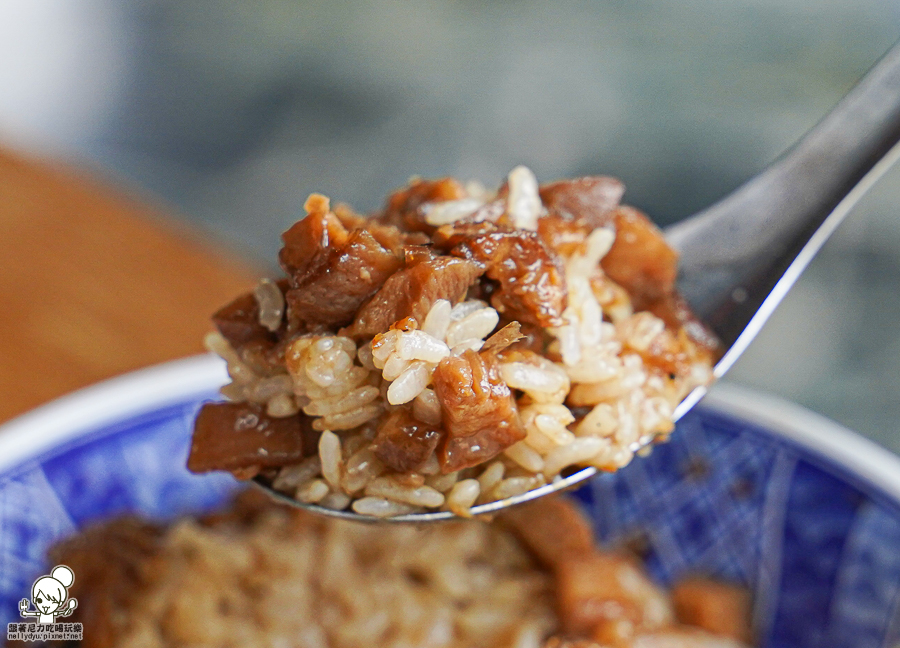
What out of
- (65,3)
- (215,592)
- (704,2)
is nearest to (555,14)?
(704,2)

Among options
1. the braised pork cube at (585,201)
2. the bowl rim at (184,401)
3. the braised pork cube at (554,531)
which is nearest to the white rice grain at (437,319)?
the braised pork cube at (585,201)

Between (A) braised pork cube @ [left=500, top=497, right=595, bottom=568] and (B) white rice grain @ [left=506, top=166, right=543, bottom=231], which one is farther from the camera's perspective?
(A) braised pork cube @ [left=500, top=497, right=595, bottom=568]

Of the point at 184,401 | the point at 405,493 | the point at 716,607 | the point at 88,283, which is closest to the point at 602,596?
the point at 716,607

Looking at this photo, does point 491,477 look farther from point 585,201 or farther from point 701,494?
point 701,494

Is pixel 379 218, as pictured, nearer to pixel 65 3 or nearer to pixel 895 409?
pixel 895 409

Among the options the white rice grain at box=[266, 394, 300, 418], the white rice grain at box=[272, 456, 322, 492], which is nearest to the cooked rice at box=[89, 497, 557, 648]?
the white rice grain at box=[272, 456, 322, 492]

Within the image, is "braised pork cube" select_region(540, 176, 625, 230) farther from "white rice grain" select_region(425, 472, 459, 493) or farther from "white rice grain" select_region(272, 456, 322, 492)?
"white rice grain" select_region(272, 456, 322, 492)
